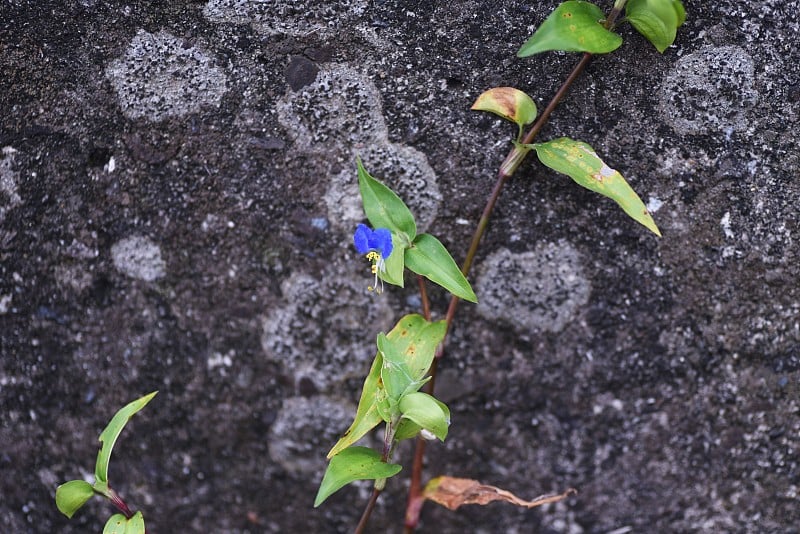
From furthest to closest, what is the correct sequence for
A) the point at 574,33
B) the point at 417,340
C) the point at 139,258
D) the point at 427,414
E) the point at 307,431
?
the point at 307,431 < the point at 139,258 < the point at 417,340 < the point at 574,33 < the point at 427,414

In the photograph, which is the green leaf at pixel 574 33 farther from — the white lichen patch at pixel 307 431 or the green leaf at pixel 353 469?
the white lichen patch at pixel 307 431

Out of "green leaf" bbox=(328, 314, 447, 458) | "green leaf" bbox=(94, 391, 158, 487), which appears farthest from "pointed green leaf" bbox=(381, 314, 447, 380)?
"green leaf" bbox=(94, 391, 158, 487)

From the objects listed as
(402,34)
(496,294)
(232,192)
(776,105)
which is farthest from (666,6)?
(232,192)

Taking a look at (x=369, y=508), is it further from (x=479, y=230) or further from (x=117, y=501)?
(x=479, y=230)

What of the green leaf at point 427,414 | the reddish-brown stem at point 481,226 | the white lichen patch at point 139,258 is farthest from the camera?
the white lichen patch at point 139,258

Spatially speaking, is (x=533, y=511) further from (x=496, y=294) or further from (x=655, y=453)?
(x=496, y=294)

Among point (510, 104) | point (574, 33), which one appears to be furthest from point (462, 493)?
point (574, 33)

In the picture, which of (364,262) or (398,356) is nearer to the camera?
(398,356)

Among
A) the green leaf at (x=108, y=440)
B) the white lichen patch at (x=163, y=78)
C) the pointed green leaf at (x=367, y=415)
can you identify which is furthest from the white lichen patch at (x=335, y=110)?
the green leaf at (x=108, y=440)
